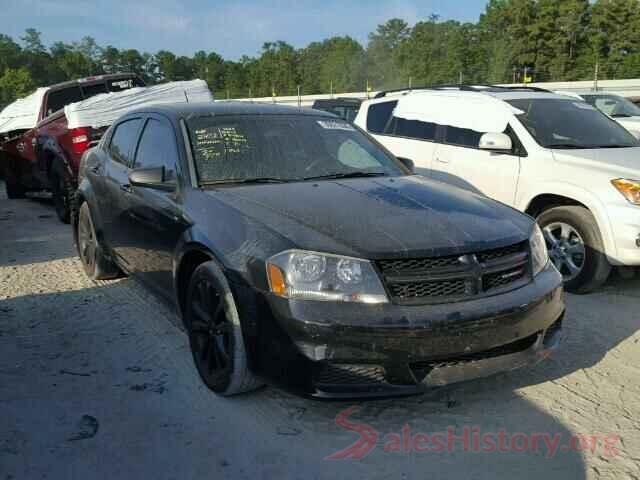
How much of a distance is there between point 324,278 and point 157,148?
1.96 meters

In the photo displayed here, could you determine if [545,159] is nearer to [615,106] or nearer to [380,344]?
[380,344]

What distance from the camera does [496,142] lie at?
567 cm

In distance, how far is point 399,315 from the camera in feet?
8.91

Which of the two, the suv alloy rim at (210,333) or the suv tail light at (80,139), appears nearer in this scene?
the suv alloy rim at (210,333)

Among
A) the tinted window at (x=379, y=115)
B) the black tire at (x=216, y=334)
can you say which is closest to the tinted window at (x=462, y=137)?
the tinted window at (x=379, y=115)

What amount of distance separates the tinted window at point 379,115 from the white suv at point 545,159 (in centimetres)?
7

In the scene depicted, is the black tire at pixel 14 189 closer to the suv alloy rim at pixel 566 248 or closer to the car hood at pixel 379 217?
the car hood at pixel 379 217

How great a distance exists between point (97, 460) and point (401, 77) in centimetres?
6339

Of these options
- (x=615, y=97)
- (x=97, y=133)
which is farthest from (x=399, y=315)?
(x=615, y=97)

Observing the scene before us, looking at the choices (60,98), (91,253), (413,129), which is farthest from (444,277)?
(60,98)

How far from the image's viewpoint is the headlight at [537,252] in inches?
127

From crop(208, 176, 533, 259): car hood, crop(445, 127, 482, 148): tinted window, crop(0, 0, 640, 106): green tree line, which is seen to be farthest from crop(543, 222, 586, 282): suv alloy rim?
crop(0, 0, 640, 106): green tree line

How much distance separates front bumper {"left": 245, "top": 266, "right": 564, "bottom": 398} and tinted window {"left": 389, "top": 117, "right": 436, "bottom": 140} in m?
4.12

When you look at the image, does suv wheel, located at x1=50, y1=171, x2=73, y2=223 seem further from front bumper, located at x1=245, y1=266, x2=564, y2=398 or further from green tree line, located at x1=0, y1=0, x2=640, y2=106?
green tree line, located at x1=0, y1=0, x2=640, y2=106
